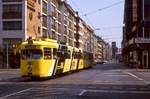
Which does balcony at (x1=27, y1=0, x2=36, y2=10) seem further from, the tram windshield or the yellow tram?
the tram windshield

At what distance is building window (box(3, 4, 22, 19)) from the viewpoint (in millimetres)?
82938

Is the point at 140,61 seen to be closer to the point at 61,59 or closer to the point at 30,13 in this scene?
the point at 30,13

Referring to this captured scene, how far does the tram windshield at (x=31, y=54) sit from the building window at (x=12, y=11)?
159 ft

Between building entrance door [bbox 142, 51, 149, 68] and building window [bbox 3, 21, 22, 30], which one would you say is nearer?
building window [bbox 3, 21, 22, 30]

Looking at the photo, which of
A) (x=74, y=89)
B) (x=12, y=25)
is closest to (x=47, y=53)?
(x=74, y=89)

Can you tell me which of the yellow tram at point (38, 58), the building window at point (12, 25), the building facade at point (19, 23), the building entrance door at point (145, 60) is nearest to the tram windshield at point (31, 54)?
the yellow tram at point (38, 58)

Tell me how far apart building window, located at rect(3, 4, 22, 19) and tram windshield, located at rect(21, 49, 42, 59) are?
48.6 m

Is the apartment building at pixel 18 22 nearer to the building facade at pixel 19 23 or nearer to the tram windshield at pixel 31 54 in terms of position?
the building facade at pixel 19 23

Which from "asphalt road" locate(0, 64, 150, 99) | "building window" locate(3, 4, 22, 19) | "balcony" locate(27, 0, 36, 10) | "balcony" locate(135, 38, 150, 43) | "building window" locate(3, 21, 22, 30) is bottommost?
"asphalt road" locate(0, 64, 150, 99)

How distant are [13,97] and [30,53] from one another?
15.2 meters

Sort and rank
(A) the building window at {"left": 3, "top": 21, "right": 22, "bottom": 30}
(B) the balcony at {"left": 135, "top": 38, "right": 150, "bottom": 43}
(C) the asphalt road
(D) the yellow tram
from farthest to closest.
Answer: (A) the building window at {"left": 3, "top": 21, "right": 22, "bottom": 30}, (B) the balcony at {"left": 135, "top": 38, "right": 150, "bottom": 43}, (D) the yellow tram, (C) the asphalt road

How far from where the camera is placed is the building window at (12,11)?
272ft

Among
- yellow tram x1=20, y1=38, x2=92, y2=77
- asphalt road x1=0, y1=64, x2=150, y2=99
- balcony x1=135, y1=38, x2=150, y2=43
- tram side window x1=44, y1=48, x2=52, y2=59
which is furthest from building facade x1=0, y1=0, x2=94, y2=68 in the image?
asphalt road x1=0, y1=64, x2=150, y2=99

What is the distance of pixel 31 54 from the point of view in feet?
114
